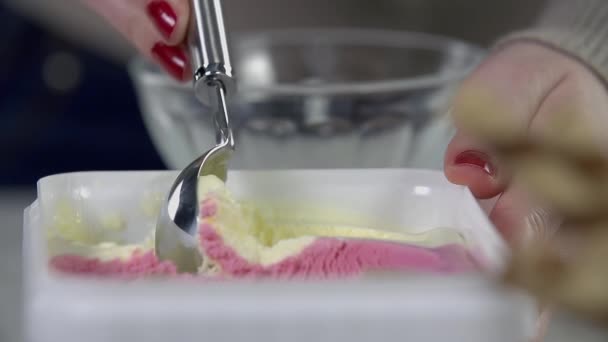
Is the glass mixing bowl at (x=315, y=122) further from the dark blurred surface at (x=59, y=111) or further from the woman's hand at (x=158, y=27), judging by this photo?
the dark blurred surface at (x=59, y=111)

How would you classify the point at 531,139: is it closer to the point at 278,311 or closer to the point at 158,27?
the point at 278,311

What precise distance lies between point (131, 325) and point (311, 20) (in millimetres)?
740

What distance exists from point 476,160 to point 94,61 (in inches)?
27.6

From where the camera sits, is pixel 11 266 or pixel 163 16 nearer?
pixel 163 16

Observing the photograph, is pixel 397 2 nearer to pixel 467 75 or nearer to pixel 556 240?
pixel 467 75

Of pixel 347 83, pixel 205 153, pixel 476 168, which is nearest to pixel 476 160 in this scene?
pixel 476 168

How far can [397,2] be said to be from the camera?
0.93 metres

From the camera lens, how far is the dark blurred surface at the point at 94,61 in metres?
0.86

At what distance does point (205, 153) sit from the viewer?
1.13ft

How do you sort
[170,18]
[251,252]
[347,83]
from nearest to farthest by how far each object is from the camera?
[251,252] < [170,18] < [347,83]

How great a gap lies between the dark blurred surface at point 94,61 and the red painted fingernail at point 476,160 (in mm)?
517

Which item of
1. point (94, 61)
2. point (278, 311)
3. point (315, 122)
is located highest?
point (94, 61)

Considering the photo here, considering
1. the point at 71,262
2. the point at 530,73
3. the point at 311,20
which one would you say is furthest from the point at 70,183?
the point at 311,20

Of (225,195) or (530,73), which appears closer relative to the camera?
(225,195)
